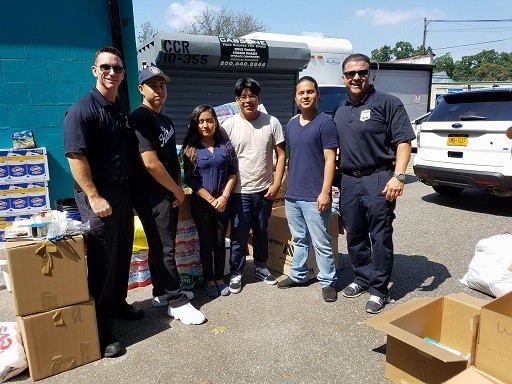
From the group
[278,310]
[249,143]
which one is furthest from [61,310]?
[249,143]

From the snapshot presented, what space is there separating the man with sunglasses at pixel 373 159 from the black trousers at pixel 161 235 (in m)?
1.46

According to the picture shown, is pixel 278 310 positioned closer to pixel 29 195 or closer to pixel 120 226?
pixel 120 226

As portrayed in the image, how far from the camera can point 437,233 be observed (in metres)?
5.33

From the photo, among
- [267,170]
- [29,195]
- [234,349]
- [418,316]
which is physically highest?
[267,170]

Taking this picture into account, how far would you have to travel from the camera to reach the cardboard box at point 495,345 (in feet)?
6.64

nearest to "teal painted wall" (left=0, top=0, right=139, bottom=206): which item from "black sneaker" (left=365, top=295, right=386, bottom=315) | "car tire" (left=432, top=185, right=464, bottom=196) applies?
"black sneaker" (left=365, top=295, right=386, bottom=315)

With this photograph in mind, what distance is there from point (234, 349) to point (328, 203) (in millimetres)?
1354

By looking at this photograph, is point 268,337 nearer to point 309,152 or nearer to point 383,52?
point 309,152

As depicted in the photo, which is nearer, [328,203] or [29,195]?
[328,203]

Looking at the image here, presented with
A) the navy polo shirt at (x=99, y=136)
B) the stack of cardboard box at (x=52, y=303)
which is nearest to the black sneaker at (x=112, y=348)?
the stack of cardboard box at (x=52, y=303)

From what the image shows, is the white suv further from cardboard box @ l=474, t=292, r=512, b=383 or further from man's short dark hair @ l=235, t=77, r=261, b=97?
cardboard box @ l=474, t=292, r=512, b=383

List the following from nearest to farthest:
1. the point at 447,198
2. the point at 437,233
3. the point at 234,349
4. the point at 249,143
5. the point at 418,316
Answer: the point at 418,316
the point at 234,349
the point at 249,143
the point at 437,233
the point at 447,198

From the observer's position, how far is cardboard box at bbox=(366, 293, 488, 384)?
2156 mm

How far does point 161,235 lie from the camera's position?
311 cm
